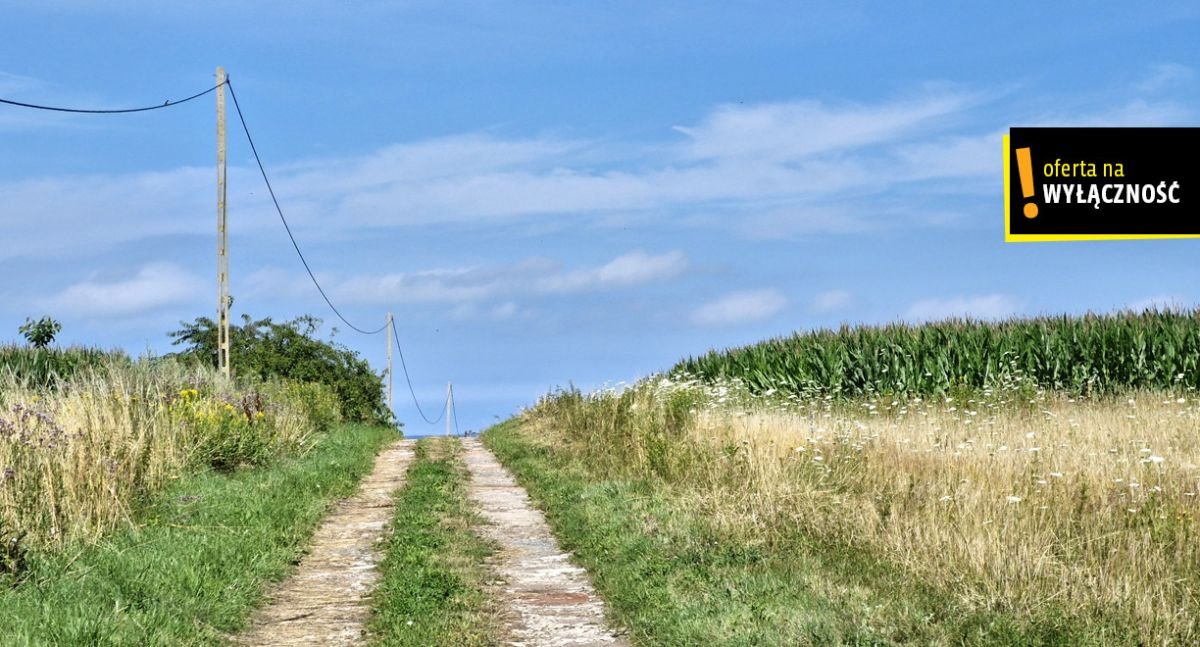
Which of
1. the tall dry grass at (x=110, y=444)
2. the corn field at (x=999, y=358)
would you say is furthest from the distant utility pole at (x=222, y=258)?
the corn field at (x=999, y=358)

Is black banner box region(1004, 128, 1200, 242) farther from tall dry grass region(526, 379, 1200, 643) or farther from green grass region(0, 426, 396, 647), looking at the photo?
green grass region(0, 426, 396, 647)

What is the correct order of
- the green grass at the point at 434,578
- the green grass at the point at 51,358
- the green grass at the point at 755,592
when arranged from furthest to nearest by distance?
the green grass at the point at 51,358 → the green grass at the point at 434,578 → the green grass at the point at 755,592

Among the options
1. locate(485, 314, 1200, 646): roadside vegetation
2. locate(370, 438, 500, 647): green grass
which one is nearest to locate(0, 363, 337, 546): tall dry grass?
locate(370, 438, 500, 647): green grass

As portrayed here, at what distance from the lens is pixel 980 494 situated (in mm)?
9938

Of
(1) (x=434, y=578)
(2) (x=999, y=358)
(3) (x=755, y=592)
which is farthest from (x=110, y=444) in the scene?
(2) (x=999, y=358)

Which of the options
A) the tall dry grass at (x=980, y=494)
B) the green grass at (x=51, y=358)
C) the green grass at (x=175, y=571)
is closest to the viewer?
the green grass at (x=175, y=571)

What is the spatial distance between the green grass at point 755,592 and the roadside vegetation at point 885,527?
20 mm

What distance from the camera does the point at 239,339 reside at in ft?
128

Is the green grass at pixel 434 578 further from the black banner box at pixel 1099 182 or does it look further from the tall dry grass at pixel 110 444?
the black banner box at pixel 1099 182

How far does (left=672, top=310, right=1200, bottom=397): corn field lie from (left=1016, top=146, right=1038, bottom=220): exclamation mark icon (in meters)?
4.10

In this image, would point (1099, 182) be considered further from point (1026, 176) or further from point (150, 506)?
point (150, 506)

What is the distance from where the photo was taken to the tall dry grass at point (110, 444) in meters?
10.2

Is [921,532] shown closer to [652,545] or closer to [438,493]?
[652,545]

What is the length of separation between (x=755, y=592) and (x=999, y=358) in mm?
21384
